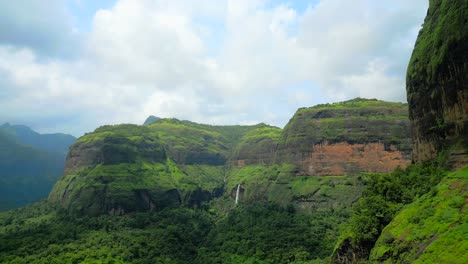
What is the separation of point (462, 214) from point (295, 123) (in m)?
97.8

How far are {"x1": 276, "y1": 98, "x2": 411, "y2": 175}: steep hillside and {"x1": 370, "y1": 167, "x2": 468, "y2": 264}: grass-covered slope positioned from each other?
69.9 m

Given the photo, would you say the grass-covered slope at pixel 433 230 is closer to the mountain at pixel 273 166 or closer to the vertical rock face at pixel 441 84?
the vertical rock face at pixel 441 84

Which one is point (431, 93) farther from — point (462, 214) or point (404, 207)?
point (462, 214)

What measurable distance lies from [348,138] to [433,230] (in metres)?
82.9

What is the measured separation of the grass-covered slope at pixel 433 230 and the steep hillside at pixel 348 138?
69931 mm

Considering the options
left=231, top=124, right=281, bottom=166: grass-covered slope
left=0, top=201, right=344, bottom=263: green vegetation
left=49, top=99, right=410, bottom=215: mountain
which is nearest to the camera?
left=0, top=201, right=344, bottom=263: green vegetation

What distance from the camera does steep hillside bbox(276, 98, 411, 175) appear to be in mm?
109125

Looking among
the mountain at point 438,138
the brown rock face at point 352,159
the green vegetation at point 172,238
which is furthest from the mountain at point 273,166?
the mountain at point 438,138

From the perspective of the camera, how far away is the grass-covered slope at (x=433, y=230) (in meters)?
30.1

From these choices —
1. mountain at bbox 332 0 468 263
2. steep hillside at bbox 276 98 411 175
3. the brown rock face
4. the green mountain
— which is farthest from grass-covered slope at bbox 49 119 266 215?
mountain at bbox 332 0 468 263

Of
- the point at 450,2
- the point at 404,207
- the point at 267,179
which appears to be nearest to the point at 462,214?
the point at 404,207

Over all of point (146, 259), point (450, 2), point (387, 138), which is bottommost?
point (146, 259)

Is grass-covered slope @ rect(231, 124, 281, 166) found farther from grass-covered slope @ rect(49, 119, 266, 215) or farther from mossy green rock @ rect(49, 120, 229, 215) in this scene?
mossy green rock @ rect(49, 120, 229, 215)

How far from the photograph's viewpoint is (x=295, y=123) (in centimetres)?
13000
